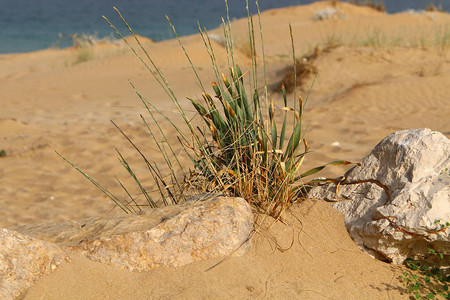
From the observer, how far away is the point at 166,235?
2295 millimetres

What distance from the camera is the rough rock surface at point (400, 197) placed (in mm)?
2312

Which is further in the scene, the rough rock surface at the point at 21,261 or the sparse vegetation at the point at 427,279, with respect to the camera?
the sparse vegetation at the point at 427,279

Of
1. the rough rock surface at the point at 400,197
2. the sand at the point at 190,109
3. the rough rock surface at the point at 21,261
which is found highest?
the rough rock surface at the point at 21,261

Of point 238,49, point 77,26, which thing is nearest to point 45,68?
point 238,49

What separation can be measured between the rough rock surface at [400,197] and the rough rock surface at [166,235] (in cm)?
57

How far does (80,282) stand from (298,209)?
3.82ft

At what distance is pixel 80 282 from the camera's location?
209 cm

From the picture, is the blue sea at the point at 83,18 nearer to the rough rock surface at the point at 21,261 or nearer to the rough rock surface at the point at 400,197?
the rough rock surface at the point at 400,197

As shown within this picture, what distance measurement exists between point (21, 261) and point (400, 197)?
1657mm

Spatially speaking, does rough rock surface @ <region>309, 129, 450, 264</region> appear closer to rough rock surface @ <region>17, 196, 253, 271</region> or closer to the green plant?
the green plant

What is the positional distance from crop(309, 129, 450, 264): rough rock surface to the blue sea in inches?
646

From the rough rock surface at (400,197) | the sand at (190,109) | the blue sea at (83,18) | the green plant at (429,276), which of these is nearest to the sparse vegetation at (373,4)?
the sand at (190,109)

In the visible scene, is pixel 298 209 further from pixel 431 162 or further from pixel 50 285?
pixel 50 285

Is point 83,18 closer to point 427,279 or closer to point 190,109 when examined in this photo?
point 190,109
